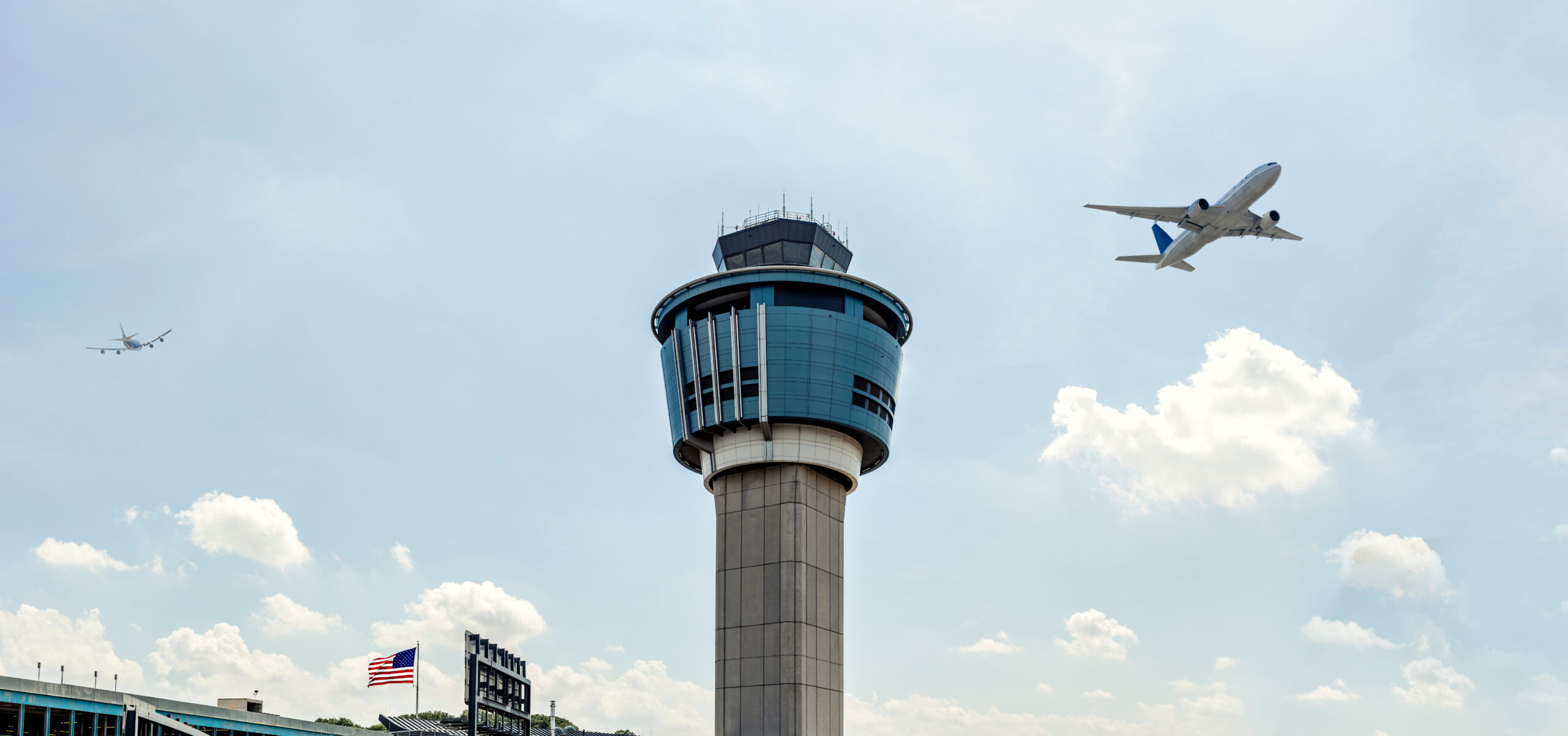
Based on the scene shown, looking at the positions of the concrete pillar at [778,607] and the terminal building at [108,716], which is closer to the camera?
the terminal building at [108,716]

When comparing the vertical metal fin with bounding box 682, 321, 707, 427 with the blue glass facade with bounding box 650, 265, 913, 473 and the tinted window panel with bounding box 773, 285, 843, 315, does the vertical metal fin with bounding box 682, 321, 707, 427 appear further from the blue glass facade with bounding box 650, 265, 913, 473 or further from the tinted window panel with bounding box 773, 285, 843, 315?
the tinted window panel with bounding box 773, 285, 843, 315

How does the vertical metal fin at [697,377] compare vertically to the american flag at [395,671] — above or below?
above

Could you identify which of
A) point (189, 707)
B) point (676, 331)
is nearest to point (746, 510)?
point (676, 331)

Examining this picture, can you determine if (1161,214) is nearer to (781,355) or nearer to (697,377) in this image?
(781,355)

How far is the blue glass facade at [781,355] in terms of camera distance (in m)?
79.9

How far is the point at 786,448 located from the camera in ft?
262

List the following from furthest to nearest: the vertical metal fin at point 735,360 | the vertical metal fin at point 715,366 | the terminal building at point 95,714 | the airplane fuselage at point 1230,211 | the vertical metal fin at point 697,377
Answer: the vertical metal fin at point 697,377, the vertical metal fin at point 715,366, the vertical metal fin at point 735,360, the airplane fuselage at point 1230,211, the terminal building at point 95,714

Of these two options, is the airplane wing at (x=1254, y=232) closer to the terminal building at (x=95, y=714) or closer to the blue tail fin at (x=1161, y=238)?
the blue tail fin at (x=1161, y=238)

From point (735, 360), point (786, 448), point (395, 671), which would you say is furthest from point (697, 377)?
point (395, 671)

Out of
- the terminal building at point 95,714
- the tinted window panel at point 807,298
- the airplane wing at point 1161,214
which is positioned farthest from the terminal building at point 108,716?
the airplane wing at point 1161,214

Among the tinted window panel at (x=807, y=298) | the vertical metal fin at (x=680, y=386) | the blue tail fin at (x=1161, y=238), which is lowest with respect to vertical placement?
the vertical metal fin at (x=680, y=386)

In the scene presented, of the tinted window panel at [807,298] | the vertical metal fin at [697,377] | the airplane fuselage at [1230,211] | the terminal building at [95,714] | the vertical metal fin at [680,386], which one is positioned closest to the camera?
the terminal building at [95,714]

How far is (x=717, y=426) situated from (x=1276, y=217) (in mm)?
38898

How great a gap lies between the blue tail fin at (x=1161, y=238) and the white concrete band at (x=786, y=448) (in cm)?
2904
